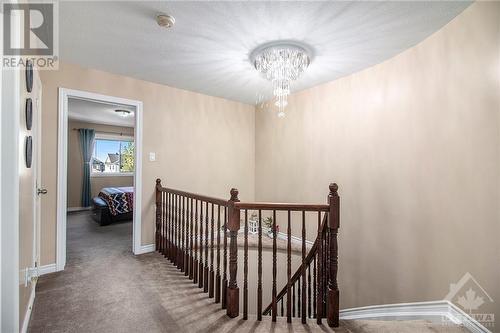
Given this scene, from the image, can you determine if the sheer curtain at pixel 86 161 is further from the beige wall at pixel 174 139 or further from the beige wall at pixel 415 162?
the beige wall at pixel 415 162

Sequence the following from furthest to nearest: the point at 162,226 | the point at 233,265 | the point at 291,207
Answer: the point at 162,226
the point at 233,265
the point at 291,207

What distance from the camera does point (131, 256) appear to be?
2922mm

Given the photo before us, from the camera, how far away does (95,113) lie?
5.25 meters

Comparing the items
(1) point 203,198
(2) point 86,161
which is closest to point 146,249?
(1) point 203,198

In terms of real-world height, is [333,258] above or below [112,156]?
below

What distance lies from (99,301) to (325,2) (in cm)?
289

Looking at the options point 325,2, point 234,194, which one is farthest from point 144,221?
point 325,2

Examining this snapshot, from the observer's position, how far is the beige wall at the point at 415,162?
1625 mm

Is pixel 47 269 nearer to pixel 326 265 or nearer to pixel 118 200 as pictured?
pixel 118 200

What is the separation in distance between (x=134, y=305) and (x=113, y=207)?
122 inches

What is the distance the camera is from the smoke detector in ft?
5.82

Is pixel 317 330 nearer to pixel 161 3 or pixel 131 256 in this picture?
pixel 131 256

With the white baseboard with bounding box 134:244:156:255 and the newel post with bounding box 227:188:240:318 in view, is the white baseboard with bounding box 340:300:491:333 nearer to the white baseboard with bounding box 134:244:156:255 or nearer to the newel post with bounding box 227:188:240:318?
the newel post with bounding box 227:188:240:318

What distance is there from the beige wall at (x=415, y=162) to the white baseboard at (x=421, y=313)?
7 cm
